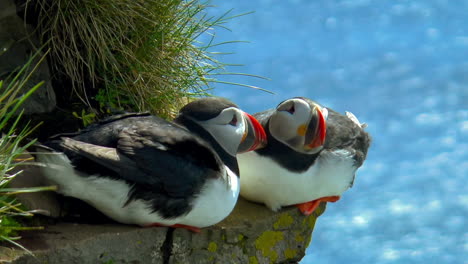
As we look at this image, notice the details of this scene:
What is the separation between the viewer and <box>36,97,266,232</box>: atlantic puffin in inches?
164

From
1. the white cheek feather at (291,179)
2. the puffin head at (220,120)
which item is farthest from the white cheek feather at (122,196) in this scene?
the white cheek feather at (291,179)

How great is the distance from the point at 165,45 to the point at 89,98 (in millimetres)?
714

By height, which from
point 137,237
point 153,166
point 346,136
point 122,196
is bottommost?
point 137,237

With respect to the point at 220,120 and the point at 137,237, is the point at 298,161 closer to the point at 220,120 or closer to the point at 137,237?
the point at 220,120

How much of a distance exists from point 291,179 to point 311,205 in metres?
0.42

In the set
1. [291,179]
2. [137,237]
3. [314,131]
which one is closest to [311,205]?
[291,179]

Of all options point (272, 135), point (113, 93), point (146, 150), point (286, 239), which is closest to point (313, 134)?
point (272, 135)

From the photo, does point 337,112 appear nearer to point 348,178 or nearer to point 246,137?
point 348,178

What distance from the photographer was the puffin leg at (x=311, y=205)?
5332 mm

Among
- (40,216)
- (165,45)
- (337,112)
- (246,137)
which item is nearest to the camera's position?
(40,216)

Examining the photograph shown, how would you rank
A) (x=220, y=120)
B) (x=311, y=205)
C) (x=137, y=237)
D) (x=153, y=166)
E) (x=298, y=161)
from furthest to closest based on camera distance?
(x=311, y=205), (x=298, y=161), (x=220, y=120), (x=137, y=237), (x=153, y=166)

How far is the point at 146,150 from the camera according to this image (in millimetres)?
4258

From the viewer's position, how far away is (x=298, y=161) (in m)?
5.00

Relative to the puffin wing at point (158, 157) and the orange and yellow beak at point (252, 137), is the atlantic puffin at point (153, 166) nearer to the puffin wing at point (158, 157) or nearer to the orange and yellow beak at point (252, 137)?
the puffin wing at point (158, 157)
